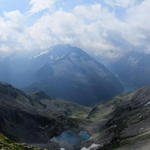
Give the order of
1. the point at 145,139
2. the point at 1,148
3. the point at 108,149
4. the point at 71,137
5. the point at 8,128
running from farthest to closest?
the point at 71,137 → the point at 8,128 → the point at 108,149 → the point at 145,139 → the point at 1,148

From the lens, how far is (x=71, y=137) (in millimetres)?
185250

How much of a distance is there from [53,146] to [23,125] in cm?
4900

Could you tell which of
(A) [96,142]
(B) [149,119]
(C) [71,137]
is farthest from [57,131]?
(B) [149,119]

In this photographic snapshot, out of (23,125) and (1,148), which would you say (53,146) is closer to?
(23,125)

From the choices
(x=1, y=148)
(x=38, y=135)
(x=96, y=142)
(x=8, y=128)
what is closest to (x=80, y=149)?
(x=96, y=142)

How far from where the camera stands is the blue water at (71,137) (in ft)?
570

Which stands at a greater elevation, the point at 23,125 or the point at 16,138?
the point at 23,125

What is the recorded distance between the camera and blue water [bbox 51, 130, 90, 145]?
174 metres

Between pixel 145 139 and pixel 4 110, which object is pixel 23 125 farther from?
pixel 145 139

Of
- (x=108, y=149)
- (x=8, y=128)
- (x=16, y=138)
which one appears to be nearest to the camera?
(x=108, y=149)

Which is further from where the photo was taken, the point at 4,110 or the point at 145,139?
the point at 4,110

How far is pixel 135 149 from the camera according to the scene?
3531 inches

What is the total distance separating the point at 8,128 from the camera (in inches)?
6634

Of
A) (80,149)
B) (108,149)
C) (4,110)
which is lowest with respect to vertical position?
(108,149)
